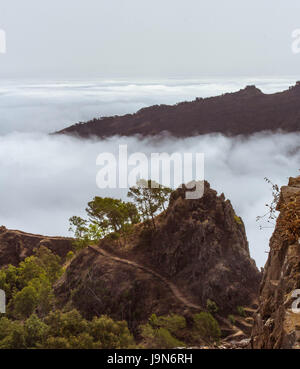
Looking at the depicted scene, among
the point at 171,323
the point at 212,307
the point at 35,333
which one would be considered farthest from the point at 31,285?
the point at 35,333

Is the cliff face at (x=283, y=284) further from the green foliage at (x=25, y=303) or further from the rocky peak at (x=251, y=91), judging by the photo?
the rocky peak at (x=251, y=91)

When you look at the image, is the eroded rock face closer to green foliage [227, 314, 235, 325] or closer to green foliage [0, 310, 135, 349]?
→ green foliage [227, 314, 235, 325]

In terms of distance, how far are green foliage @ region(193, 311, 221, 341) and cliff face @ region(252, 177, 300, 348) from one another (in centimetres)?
1468

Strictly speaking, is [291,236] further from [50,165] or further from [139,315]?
[50,165]

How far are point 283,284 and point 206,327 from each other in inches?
686

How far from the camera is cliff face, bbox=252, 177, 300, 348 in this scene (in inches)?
287

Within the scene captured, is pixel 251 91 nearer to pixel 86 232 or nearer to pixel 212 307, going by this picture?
pixel 86 232

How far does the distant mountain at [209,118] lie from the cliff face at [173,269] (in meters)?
95.4

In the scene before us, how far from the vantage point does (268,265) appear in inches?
453

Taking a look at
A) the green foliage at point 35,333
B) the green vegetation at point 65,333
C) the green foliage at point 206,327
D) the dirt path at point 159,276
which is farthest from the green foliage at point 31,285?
the green foliage at point 35,333

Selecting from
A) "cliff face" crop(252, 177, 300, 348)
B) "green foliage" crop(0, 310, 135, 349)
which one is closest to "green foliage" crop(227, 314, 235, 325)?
"green foliage" crop(0, 310, 135, 349)

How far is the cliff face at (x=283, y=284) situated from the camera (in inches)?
287

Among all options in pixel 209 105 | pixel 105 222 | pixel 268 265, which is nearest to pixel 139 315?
pixel 105 222
